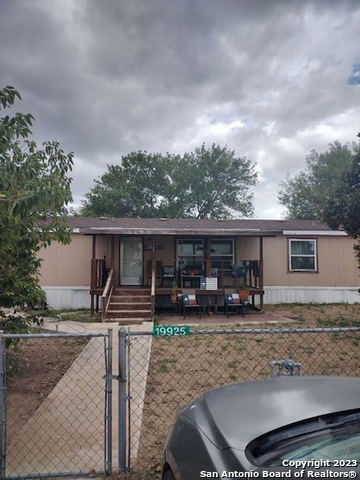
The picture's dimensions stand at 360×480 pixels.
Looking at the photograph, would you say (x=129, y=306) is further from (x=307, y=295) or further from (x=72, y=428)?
(x=307, y=295)

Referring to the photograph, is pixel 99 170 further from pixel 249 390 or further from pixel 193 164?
pixel 249 390

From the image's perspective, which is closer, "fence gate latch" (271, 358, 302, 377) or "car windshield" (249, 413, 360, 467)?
"car windshield" (249, 413, 360, 467)

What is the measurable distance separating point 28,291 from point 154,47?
339 inches

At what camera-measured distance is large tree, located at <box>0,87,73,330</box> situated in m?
3.12

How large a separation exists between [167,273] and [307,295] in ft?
18.3

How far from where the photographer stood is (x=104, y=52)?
31.7 ft

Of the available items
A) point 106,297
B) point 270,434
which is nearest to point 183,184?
point 106,297

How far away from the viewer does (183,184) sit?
30.9 meters

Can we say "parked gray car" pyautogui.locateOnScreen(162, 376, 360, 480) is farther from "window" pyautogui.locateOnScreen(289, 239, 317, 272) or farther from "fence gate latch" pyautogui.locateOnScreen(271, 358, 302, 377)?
"window" pyautogui.locateOnScreen(289, 239, 317, 272)

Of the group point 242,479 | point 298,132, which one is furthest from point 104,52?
point 298,132

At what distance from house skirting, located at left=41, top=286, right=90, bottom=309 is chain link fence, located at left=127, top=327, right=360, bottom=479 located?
6021 mm

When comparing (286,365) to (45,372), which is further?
(45,372)

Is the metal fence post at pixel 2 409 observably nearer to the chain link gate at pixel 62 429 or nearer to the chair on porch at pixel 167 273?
the chain link gate at pixel 62 429

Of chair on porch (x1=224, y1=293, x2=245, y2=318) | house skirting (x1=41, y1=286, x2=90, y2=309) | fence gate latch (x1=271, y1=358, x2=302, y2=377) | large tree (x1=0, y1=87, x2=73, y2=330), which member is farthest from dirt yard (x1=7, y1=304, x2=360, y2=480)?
house skirting (x1=41, y1=286, x2=90, y2=309)
